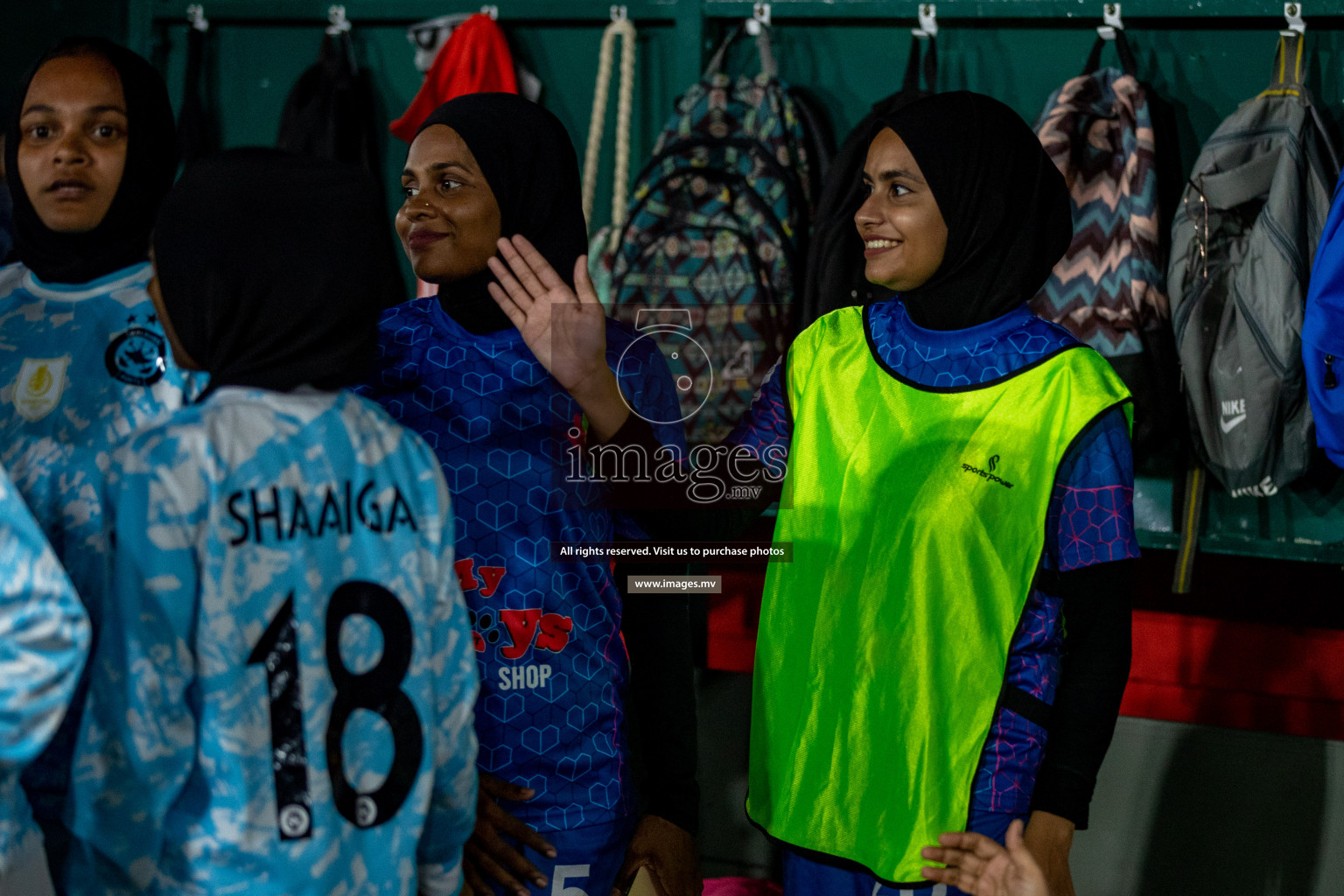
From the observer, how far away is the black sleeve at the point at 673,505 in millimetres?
1189

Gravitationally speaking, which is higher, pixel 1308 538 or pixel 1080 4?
pixel 1080 4

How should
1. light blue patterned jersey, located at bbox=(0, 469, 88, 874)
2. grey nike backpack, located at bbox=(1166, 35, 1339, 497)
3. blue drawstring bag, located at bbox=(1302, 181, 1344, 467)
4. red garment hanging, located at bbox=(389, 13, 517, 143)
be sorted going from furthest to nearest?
red garment hanging, located at bbox=(389, 13, 517, 143) → grey nike backpack, located at bbox=(1166, 35, 1339, 497) → blue drawstring bag, located at bbox=(1302, 181, 1344, 467) → light blue patterned jersey, located at bbox=(0, 469, 88, 874)

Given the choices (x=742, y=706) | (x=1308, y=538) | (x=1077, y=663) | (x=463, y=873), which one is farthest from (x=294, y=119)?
(x=1308, y=538)

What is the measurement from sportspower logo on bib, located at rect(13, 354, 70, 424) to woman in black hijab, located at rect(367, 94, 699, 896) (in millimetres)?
290

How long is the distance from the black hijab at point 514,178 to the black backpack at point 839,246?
913mm

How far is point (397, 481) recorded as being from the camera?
935 mm

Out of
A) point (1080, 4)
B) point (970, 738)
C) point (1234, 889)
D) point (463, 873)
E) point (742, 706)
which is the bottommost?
point (1234, 889)

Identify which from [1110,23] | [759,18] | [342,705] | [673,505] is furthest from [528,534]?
[1110,23]

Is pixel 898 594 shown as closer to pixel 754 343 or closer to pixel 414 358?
pixel 414 358

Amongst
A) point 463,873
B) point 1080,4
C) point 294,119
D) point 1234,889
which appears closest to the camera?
point 463,873

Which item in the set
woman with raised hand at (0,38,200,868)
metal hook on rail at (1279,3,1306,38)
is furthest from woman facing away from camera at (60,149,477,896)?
metal hook on rail at (1279,3,1306,38)

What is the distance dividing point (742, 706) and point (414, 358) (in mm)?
1324

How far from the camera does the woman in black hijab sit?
1149 millimetres

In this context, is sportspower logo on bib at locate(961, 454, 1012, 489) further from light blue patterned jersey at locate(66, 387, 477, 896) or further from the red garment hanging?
the red garment hanging
